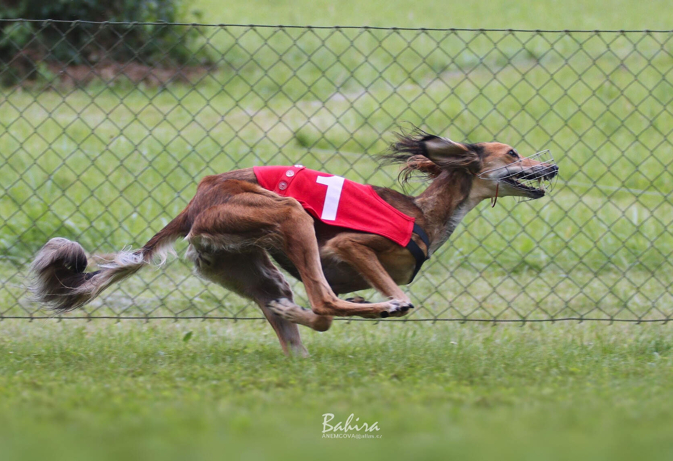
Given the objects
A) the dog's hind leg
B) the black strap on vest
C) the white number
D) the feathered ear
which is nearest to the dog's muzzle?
the feathered ear

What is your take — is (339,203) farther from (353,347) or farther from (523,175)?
(523,175)

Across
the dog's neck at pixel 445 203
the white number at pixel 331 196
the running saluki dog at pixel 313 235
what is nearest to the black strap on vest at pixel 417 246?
the running saluki dog at pixel 313 235

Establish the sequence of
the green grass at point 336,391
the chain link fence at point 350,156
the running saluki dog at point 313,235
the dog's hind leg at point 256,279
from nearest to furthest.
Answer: the green grass at point 336,391, the running saluki dog at point 313,235, the dog's hind leg at point 256,279, the chain link fence at point 350,156

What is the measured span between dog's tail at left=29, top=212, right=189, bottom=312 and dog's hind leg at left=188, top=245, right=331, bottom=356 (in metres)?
0.19

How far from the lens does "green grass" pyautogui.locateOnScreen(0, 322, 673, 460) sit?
2.45 m

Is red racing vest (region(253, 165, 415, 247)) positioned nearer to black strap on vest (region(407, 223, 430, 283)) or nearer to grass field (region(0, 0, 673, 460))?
black strap on vest (region(407, 223, 430, 283))

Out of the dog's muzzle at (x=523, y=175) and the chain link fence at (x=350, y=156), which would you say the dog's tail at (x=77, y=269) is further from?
the dog's muzzle at (x=523, y=175)

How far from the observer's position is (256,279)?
4.60 metres

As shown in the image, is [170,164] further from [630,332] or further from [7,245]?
[630,332]

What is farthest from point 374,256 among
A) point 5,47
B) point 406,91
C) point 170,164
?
point 5,47

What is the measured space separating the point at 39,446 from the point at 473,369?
234 centimetres

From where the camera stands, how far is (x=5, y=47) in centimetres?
1158

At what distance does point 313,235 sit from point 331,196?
249 mm

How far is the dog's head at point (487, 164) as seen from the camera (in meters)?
4.50
